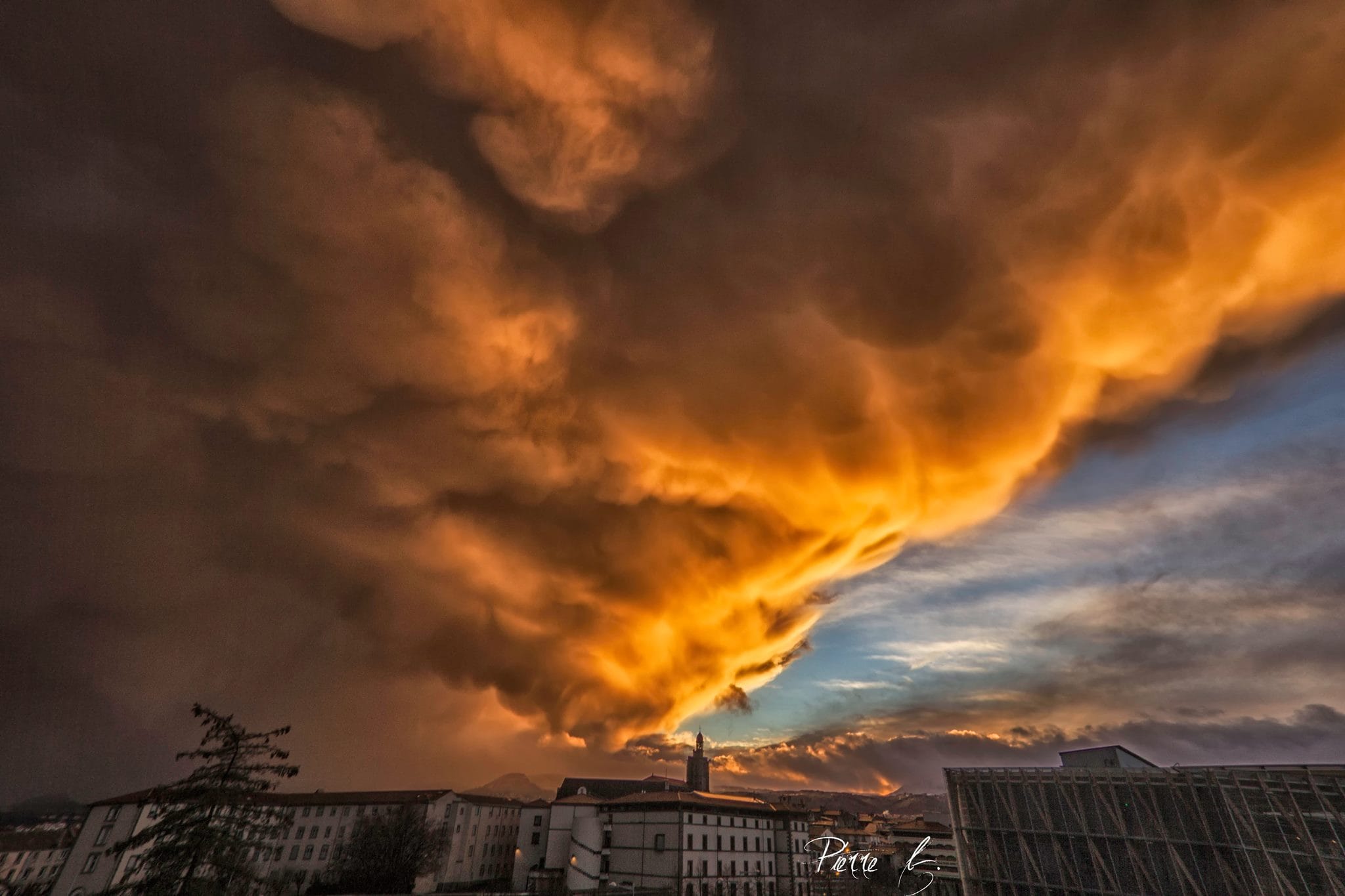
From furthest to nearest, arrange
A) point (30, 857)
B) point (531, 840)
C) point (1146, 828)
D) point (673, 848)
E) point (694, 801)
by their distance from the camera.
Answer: point (531, 840) → point (30, 857) → point (694, 801) → point (673, 848) → point (1146, 828)

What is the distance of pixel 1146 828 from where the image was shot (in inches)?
1490

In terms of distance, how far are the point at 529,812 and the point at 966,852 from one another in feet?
221

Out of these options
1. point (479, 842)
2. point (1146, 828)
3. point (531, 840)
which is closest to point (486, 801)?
point (479, 842)

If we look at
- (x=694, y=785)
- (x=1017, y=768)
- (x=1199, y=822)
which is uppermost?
(x=694, y=785)

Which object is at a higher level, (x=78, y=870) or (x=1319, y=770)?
(x=1319, y=770)

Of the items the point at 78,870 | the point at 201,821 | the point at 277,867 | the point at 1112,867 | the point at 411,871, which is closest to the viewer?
the point at 201,821

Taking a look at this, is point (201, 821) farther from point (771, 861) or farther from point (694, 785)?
point (694, 785)

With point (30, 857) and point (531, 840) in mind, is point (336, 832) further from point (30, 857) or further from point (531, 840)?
point (30, 857)

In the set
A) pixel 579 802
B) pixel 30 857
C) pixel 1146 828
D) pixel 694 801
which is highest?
pixel 579 802

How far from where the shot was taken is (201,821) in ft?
68.8

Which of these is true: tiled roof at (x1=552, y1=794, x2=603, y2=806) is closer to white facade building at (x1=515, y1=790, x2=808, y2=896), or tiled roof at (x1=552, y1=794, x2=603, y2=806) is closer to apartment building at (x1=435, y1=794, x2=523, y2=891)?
white facade building at (x1=515, y1=790, x2=808, y2=896)

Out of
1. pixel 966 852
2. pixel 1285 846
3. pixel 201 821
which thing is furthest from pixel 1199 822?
pixel 201 821

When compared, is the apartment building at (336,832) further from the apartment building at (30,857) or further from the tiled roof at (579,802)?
the apartment building at (30,857)

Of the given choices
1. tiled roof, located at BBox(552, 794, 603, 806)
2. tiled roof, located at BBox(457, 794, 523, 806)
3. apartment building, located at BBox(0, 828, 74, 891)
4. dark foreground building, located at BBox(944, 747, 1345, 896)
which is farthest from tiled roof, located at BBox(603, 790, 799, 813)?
apartment building, located at BBox(0, 828, 74, 891)
